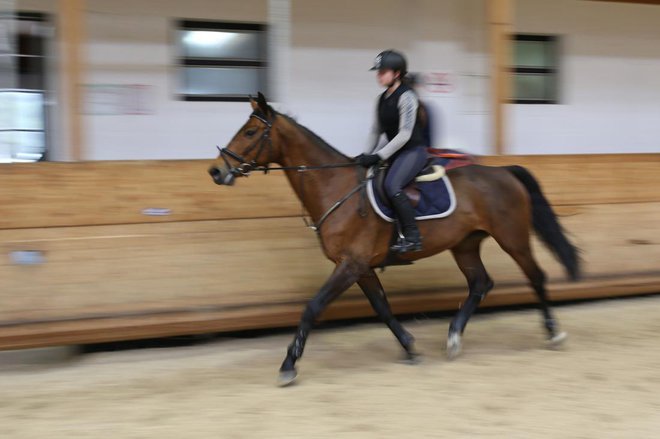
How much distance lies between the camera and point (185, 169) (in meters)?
5.68

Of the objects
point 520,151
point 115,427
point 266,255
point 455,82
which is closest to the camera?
point 115,427

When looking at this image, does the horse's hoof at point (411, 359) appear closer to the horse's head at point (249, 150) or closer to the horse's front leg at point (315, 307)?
the horse's front leg at point (315, 307)

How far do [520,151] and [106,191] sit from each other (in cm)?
549

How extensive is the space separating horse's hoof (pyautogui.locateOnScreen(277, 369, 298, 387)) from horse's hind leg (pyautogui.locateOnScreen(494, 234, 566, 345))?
7.00ft

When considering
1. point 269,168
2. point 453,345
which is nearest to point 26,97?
point 269,168

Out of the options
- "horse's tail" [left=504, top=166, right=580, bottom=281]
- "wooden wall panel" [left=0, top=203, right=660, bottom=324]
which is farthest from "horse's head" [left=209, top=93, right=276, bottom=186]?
"horse's tail" [left=504, top=166, right=580, bottom=281]

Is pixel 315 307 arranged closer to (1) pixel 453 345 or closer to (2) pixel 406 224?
(2) pixel 406 224

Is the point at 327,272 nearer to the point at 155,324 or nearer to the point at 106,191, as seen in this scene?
the point at 155,324

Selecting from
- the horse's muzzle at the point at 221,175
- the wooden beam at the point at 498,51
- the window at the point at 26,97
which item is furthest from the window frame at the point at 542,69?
the window at the point at 26,97

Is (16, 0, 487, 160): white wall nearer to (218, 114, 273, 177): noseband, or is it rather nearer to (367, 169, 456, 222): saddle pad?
(218, 114, 273, 177): noseband

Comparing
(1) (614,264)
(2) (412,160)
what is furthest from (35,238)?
(1) (614,264)

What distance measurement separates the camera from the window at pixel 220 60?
731 cm

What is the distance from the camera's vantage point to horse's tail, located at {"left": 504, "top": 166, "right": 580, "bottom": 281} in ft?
19.1

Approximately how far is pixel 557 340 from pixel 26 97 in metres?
5.73
